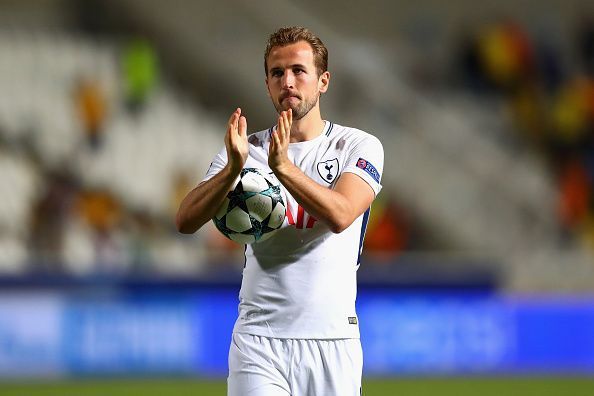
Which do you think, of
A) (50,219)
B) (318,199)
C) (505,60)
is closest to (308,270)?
(318,199)

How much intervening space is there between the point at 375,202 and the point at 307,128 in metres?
9.72

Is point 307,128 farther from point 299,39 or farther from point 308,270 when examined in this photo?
point 308,270

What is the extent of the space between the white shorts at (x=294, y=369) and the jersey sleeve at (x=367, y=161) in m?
0.62

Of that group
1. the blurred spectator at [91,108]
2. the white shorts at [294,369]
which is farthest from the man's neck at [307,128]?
the blurred spectator at [91,108]

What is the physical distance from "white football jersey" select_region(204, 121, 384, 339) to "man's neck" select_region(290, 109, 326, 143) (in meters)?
0.07

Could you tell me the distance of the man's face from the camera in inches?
175

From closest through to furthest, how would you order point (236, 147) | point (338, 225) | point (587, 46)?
point (236, 147)
point (338, 225)
point (587, 46)

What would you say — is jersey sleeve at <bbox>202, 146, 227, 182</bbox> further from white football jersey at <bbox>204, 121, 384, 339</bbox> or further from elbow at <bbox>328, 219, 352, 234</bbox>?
elbow at <bbox>328, 219, 352, 234</bbox>

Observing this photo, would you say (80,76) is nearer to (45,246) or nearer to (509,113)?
(45,246)

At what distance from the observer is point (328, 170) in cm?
460

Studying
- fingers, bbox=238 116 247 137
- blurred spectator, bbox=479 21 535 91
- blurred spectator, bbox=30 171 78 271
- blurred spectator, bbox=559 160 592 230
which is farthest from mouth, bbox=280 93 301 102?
blurred spectator, bbox=479 21 535 91

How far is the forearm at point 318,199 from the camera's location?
4145 millimetres

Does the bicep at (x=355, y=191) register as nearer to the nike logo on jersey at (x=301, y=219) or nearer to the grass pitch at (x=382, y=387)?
the nike logo on jersey at (x=301, y=219)

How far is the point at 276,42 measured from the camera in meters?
4.52
